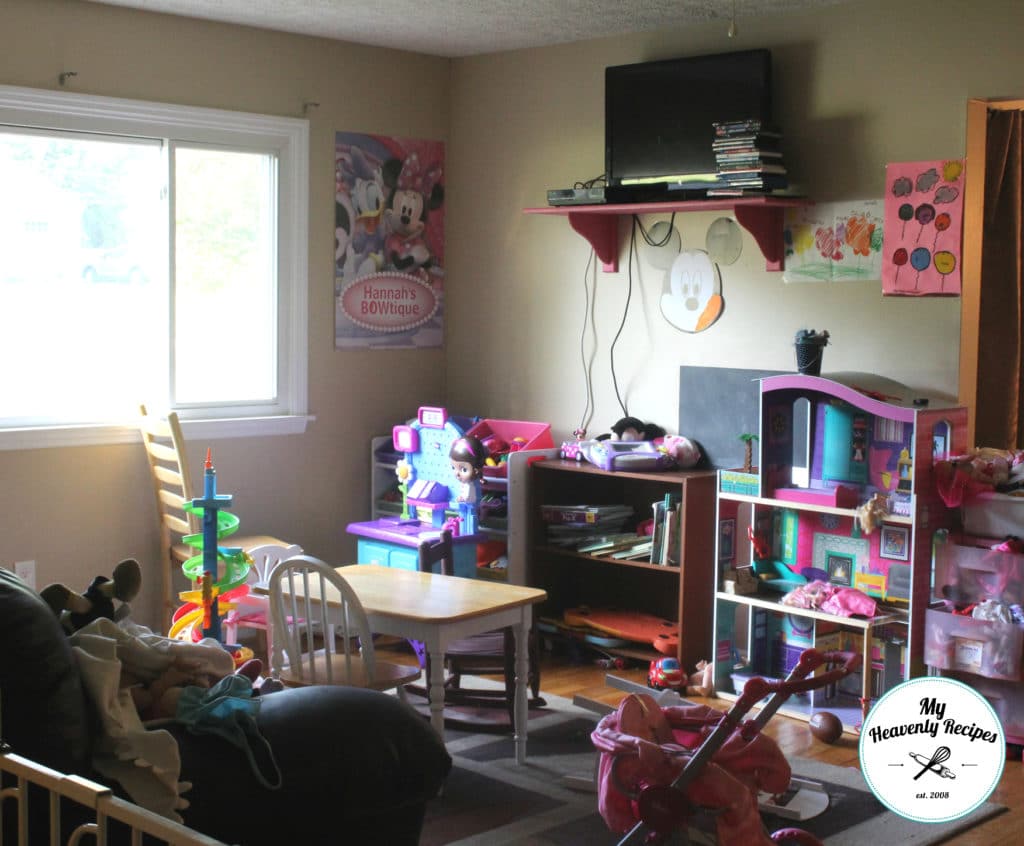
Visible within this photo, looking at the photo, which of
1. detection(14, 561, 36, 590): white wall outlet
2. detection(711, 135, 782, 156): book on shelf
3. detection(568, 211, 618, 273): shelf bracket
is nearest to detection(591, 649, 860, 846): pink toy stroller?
detection(711, 135, 782, 156): book on shelf

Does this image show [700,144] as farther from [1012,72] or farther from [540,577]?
[540,577]

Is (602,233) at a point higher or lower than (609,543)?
higher

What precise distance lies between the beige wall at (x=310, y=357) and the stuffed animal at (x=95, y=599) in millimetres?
2183

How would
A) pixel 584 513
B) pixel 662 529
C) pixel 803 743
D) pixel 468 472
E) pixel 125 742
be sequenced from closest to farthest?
pixel 125 742
pixel 803 743
pixel 662 529
pixel 584 513
pixel 468 472

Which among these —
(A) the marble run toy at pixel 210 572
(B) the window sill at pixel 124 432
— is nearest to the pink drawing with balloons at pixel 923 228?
(A) the marble run toy at pixel 210 572

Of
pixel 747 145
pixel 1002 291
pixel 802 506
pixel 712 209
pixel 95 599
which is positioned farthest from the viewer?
pixel 712 209

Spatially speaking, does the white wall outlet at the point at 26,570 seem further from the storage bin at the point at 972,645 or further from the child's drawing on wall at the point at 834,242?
the storage bin at the point at 972,645

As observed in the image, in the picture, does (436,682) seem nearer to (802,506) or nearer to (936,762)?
(936,762)

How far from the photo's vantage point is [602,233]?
17.2 ft

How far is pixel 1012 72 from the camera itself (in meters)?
4.12

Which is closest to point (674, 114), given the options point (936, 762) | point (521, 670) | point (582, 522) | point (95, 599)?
point (582, 522)

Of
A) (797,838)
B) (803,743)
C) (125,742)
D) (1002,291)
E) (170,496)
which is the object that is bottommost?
(803,743)

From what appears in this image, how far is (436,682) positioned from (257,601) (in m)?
1.28

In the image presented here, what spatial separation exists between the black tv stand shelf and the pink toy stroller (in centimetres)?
198
